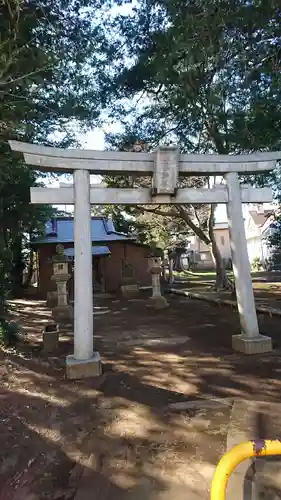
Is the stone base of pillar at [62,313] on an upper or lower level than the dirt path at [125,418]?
upper

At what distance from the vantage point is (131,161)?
603 cm

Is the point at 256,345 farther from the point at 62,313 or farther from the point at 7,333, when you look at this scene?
the point at 62,313

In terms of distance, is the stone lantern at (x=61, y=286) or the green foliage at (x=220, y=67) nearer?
the green foliage at (x=220, y=67)

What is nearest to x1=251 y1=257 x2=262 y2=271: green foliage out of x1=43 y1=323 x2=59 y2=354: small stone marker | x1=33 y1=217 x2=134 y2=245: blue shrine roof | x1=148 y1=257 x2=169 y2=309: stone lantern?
x1=33 y1=217 x2=134 y2=245: blue shrine roof

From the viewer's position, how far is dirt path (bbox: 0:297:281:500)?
2824 millimetres

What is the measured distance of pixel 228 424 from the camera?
363 centimetres

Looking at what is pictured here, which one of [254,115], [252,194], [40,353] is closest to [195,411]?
[40,353]

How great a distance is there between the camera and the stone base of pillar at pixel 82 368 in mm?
5234

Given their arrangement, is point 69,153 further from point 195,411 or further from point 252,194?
point 195,411

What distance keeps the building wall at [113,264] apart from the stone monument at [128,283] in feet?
2.93

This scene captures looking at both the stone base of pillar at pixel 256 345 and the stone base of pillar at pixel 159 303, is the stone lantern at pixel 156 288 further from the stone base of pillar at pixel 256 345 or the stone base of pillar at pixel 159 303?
the stone base of pillar at pixel 256 345

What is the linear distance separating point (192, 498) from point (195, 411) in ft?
4.98

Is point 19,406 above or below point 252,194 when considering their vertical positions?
below

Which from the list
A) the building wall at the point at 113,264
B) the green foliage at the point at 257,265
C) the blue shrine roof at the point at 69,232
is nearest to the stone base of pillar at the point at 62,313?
the building wall at the point at 113,264
